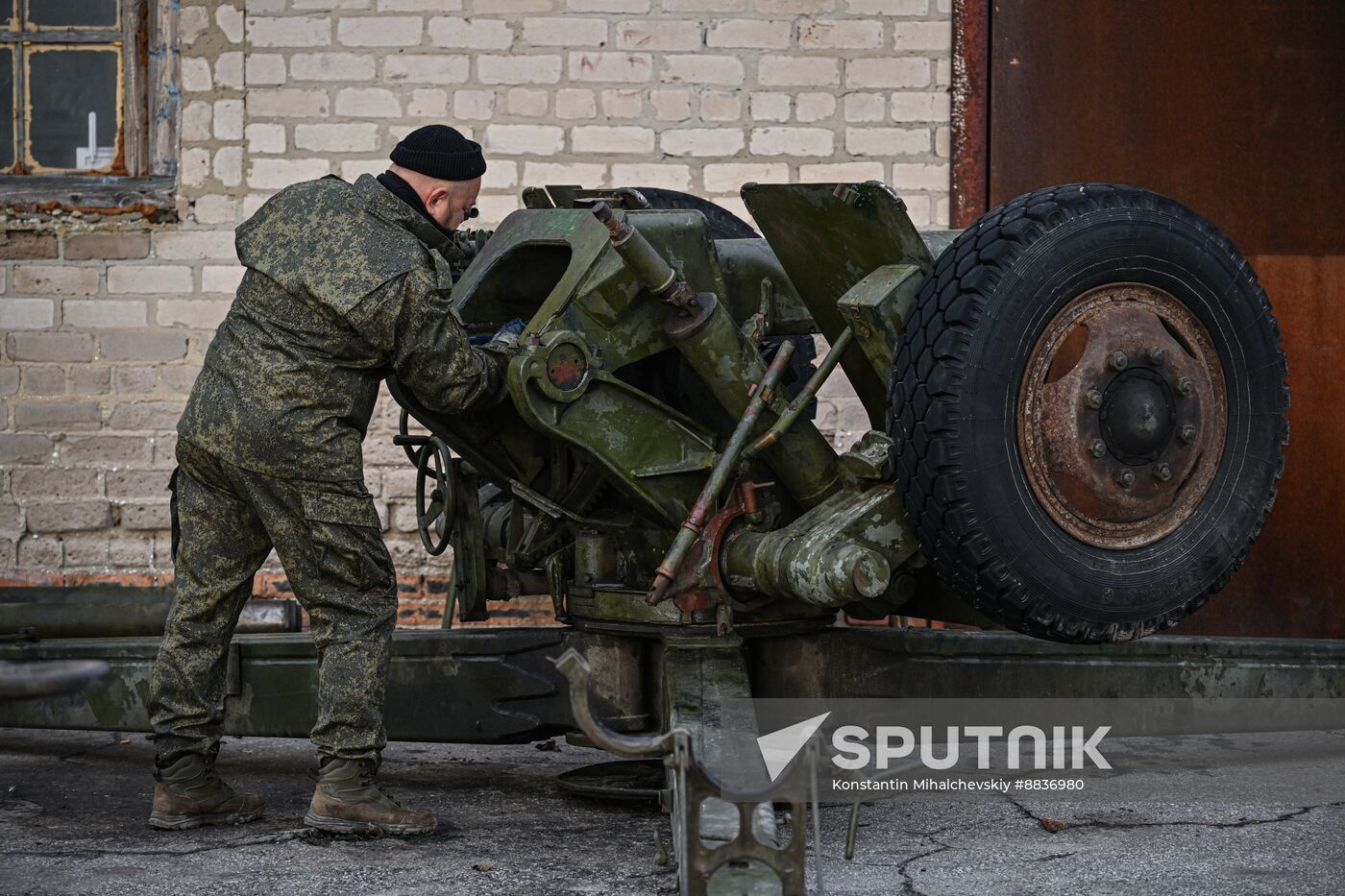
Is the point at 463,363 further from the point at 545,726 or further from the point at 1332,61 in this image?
the point at 1332,61

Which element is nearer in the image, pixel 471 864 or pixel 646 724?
pixel 471 864

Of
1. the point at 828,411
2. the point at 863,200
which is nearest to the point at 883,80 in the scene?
the point at 828,411

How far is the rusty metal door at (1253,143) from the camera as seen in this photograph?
7090 millimetres

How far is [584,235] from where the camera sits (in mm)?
4184

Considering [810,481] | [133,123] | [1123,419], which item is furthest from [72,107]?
[1123,419]

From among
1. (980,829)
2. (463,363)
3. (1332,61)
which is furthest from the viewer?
(1332,61)

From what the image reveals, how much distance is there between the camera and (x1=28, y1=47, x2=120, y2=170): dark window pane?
24.1ft

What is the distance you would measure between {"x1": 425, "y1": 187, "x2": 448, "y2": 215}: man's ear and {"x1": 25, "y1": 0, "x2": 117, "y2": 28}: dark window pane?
367 centimetres

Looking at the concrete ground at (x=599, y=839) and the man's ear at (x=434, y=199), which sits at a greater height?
the man's ear at (x=434, y=199)

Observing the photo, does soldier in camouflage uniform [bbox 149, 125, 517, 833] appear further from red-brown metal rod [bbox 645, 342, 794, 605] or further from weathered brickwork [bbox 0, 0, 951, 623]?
weathered brickwork [bbox 0, 0, 951, 623]

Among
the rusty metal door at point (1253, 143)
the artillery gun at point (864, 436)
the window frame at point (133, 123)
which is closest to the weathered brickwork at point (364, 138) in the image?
the window frame at point (133, 123)

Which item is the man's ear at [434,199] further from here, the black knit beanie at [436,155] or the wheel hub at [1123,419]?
the wheel hub at [1123,419]

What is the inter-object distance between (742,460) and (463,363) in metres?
0.72

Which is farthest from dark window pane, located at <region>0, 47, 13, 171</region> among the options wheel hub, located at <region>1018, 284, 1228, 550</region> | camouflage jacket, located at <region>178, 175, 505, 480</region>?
wheel hub, located at <region>1018, 284, 1228, 550</region>
